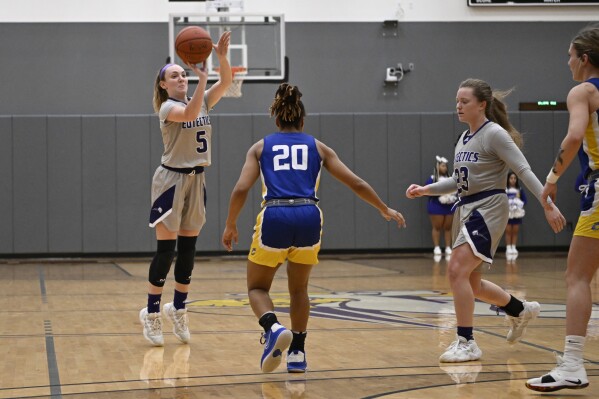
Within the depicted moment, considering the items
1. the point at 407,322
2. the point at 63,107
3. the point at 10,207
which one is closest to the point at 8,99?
the point at 63,107

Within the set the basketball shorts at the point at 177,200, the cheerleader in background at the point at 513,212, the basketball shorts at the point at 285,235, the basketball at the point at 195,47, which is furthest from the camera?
the cheerleader in background at the point at 513,212

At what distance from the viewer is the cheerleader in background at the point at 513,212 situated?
16.8m

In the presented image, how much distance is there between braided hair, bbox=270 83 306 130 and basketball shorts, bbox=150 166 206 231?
1.47 m

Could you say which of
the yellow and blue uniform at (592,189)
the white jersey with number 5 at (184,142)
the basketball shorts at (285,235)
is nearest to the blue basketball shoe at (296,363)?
the basketball shorts at (285,235)

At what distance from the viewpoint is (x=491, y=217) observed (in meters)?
5.89

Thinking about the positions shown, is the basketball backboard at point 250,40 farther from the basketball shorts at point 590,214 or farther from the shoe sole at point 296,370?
the basketball shorts at point 590,214

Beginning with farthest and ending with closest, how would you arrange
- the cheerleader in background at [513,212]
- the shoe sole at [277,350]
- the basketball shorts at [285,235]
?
the cheerleader in background at [513,212] < the basketball shorts at [285,235] < the shoe sole at [277,350]

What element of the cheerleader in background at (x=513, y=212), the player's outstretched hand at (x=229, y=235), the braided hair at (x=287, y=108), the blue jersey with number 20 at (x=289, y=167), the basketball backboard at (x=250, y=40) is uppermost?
the basketball backboard at (x=250, y=40)

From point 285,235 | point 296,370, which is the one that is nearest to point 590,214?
point 285,235

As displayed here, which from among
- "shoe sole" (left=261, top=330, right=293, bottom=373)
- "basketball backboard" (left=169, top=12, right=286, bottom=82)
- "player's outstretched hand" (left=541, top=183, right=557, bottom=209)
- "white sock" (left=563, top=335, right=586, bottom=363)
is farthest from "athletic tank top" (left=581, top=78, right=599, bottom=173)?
"basketball backboard" (left=169, top=12, right=286, bottom=82)

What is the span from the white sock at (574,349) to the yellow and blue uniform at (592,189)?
539mm

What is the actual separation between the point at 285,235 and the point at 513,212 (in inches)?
479

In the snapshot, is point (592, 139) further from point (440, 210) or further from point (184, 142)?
point (440, 210)

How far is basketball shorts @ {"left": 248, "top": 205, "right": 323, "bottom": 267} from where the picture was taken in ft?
17.4
